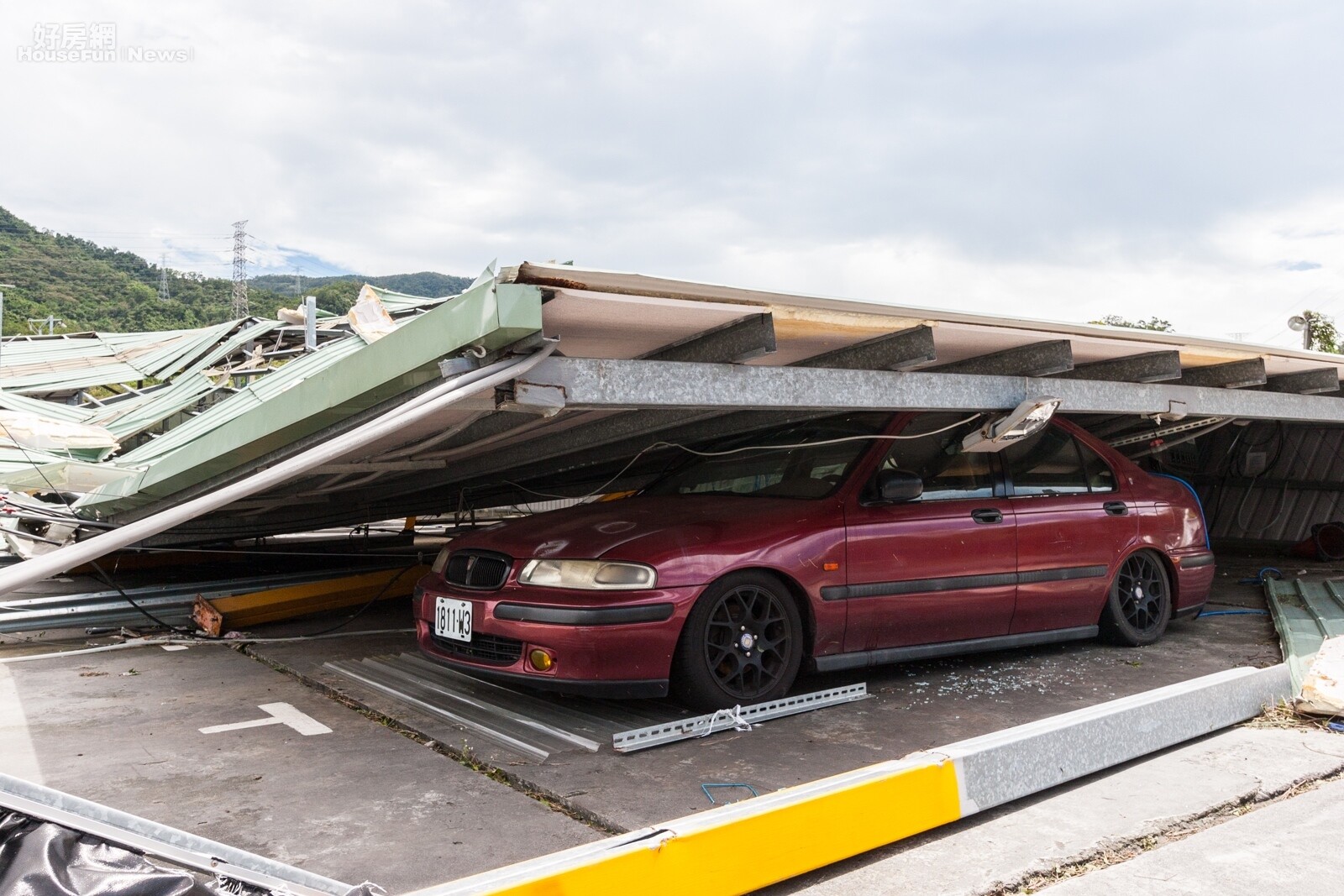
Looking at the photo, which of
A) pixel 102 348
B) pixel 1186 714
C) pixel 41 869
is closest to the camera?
pixel 41 869

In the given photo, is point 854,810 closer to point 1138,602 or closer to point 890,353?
point 890,353

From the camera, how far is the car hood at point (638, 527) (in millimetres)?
4176

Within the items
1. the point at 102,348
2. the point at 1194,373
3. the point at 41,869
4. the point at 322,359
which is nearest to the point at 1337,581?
the point at 1194,373

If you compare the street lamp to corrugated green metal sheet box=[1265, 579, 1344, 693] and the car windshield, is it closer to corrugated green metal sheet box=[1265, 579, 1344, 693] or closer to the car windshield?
corrugated green metal sheet box=[1265, 579, 1344, 693]

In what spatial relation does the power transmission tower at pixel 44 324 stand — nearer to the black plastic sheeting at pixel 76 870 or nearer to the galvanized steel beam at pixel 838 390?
the galvanized steel beam at pixel 838 390

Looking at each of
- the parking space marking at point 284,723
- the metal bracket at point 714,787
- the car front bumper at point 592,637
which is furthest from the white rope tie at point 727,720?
the parking space marking at point 284,723

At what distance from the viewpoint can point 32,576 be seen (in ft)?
7.98

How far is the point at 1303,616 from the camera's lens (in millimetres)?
6625

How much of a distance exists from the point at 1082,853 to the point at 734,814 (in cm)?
119

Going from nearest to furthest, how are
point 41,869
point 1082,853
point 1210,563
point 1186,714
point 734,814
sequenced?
point 41,869 → point 734,814 → point 1082,853 → point 1186,714 → point 1210,563

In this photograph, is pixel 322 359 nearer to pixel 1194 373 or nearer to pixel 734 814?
pixel 1194 373

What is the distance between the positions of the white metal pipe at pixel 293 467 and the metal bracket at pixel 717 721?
162cm

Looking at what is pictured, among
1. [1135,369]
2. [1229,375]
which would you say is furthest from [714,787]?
[1229,375]

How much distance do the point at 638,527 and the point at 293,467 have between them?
176 cm
